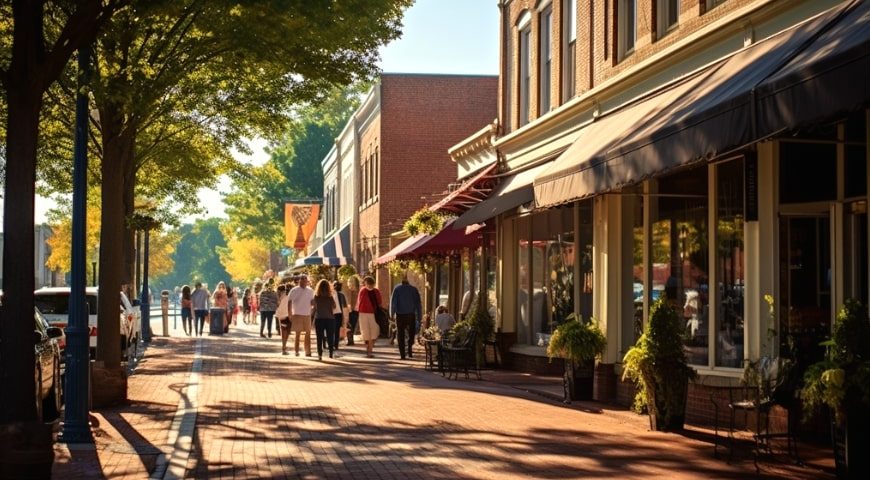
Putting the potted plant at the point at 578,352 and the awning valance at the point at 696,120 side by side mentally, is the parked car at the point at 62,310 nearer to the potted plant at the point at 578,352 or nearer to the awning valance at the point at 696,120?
the potted plant at the point at 578,352

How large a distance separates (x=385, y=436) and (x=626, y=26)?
8610 mm

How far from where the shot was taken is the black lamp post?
12.6 metres

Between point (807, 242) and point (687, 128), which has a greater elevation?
point (687, 128)

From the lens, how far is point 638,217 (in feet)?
57.9

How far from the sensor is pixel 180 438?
12953 mm

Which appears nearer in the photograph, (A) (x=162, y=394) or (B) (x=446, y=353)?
(A) (x=162, y=394)

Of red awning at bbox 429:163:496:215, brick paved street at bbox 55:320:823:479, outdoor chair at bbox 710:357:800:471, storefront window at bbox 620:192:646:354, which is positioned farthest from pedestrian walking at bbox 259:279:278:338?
outdoor chair at bbox 710:357:800:471

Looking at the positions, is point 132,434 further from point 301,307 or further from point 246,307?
point 246,307

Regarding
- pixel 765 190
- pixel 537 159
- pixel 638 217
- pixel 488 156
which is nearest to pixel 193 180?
pixel 488 156

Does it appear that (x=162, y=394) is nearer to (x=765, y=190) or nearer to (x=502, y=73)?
(x=765, y=190)

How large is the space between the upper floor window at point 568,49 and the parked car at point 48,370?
34.3 ft

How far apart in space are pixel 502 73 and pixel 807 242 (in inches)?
578

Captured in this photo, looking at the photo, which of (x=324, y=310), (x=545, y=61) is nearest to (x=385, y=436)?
(x=545, y=61)

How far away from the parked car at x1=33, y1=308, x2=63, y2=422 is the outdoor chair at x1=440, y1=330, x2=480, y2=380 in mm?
8310
